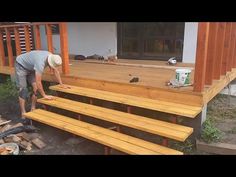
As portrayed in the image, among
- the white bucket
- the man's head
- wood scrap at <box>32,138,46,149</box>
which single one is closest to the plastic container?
wood scrap at <box>32,138,46,149</box>

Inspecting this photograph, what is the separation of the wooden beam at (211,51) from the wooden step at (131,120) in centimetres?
95

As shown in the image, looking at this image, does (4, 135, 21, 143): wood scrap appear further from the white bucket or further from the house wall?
the house wall

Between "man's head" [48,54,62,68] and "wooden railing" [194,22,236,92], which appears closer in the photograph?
"wooden railing" [194,22,236,92]

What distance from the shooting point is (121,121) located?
3.53 metres

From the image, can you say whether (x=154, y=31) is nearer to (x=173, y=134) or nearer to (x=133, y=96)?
(x=133, y=96)

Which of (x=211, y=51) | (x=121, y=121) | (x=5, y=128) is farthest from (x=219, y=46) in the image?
(x=5, y=128)

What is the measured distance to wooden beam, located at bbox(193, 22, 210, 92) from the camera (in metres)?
3.25

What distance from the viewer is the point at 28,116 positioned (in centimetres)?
428

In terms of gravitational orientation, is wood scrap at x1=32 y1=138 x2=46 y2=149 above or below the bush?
below

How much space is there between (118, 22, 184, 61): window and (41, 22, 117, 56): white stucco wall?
0.21 m

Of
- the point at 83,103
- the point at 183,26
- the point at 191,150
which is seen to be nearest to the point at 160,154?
the point at 191,150

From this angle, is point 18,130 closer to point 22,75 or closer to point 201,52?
point 22,75

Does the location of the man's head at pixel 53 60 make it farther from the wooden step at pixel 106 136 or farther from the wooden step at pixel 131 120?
the wooden step at pixel 106 136

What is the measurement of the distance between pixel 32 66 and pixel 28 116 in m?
0.82
